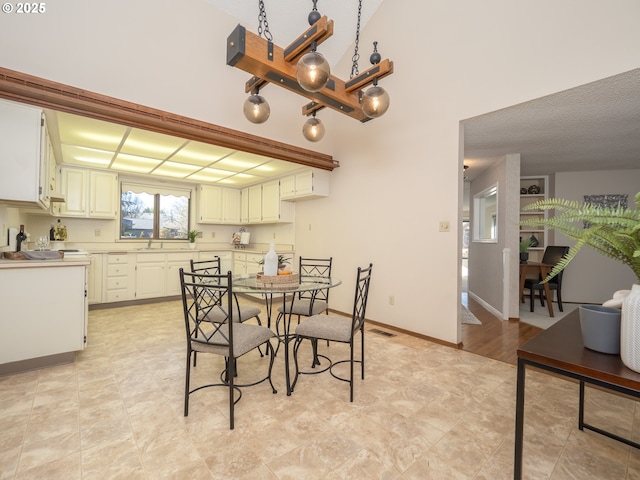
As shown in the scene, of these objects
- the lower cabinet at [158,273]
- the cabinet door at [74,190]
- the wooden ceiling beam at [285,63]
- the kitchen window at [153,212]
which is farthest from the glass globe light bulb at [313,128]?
the kitchen window at [153,212]


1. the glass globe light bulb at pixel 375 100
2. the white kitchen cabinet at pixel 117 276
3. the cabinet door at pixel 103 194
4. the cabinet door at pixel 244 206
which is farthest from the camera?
the cabinet door at pixel 244 206

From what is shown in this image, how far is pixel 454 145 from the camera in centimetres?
301

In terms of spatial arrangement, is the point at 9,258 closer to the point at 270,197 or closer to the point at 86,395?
the point at 86,395

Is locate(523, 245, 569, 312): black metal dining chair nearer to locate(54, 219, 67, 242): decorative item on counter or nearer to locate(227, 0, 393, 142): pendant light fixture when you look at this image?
locate(227, 0, 393, 142): pendant light fixture

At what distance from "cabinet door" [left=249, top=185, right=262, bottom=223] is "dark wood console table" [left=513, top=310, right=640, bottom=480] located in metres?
4.93

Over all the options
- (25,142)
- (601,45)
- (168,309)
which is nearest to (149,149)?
(25,142)

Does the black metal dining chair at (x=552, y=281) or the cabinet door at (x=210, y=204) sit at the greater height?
the cabinet door at (x=210, y=204)

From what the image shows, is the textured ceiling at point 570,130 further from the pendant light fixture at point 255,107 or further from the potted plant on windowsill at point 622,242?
the pendant light fixture at point 255,107

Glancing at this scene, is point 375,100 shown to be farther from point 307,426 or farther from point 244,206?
point 244,206

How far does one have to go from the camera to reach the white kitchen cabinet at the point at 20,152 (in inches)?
91.7

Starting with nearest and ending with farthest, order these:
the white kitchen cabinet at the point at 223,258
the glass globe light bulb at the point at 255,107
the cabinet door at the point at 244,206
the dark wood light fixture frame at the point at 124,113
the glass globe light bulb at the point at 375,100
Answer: the glass globe light bulb at the point at 375,100 < the glass globe light bulb at the point at 255,107 < the dark wood light fixture frame at the point at 124,113 < the white kitchen cabinet at the point at 223,258 < the cabinet door at the point at 244,206

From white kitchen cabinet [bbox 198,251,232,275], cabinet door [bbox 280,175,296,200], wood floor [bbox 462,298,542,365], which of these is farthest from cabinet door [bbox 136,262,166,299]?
A: wood floor [bbox 462,298,542,365]

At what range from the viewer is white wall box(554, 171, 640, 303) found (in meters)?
5.01

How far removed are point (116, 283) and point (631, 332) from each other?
5731mm
